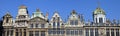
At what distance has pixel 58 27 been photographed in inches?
2869

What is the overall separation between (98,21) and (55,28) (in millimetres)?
7795

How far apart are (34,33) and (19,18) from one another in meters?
3.96

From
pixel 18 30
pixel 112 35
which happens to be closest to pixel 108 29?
pixel 112 35

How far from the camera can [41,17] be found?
241 feet

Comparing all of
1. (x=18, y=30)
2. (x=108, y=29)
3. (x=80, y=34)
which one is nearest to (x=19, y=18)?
(x=18, y=30)

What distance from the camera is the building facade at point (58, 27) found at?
72562 mm

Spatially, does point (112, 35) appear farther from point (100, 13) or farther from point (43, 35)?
point (43, 35)

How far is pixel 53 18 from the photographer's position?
241 ft

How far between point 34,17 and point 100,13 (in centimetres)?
1191

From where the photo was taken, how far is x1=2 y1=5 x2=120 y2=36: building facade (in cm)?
7256

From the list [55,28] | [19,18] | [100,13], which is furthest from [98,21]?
[19,18]

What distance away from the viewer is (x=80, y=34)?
238 ft

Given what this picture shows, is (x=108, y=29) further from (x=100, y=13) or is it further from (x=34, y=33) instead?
(x=34, y=33)

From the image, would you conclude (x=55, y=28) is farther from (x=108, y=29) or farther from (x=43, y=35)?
(x=108, y=29)
